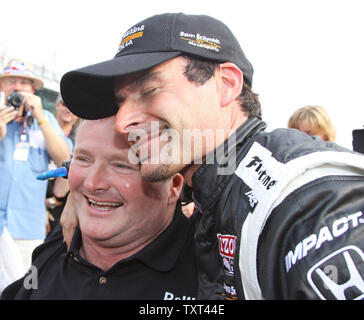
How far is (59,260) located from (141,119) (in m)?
0.91

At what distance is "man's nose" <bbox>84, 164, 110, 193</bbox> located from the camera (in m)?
1.53

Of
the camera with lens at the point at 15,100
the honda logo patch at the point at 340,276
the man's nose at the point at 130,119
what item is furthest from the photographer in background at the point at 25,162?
the honda logo patch at the point at 340,276

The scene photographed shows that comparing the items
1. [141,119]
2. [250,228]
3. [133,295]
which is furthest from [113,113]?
[250,228]

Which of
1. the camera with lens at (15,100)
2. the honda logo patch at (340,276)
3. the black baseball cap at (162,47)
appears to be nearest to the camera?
the honda logo patch at (340,276)

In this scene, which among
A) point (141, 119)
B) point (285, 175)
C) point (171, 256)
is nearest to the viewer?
point (285, 175)

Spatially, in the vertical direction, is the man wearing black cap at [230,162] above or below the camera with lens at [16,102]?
below

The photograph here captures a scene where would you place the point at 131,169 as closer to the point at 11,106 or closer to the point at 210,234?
the point at 210,234

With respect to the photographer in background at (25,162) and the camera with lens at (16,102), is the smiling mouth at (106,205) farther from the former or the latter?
the camera with lens at (16,102)

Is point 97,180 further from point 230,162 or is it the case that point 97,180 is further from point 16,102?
point 16,102

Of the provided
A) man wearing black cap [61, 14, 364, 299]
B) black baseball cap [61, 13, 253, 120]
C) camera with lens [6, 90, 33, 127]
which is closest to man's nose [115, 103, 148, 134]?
man wearing black cap [61, 14, 364, 299]

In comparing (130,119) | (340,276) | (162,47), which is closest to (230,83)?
(162,47)

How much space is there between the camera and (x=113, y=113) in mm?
1612

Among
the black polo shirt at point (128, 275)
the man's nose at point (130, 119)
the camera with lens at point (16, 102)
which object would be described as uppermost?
the camera with lens at point (16, 102)

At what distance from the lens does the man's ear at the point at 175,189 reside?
1.67 m
